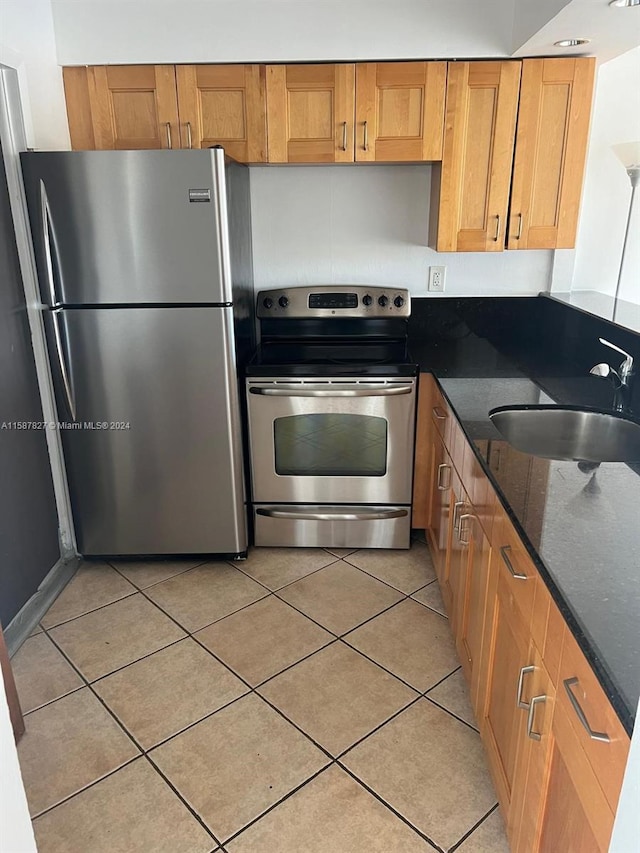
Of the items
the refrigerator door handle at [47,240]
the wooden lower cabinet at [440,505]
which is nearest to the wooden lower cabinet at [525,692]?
the wooden lower cabinet at [440,505]

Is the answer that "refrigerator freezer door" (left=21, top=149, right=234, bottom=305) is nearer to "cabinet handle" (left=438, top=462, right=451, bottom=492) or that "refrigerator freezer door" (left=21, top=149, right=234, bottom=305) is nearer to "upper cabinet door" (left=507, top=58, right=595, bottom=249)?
"cabinet handle" (left=438, top=462, right=451, bottom=492)

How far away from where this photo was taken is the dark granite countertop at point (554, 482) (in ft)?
3.27

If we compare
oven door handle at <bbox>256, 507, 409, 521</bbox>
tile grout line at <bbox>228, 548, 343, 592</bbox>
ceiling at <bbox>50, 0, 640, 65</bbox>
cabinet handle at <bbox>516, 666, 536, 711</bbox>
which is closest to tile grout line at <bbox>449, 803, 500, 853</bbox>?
cabinet handle at <bbox>516, 666, 536, 711</bbox>

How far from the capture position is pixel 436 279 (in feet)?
9.84

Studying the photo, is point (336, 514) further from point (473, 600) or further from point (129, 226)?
point (129, 226)

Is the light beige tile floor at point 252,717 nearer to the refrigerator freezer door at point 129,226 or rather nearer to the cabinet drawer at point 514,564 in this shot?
the cabinet drawer at point 514,564

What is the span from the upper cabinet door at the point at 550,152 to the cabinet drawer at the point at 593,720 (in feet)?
6.52

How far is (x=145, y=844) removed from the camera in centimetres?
156

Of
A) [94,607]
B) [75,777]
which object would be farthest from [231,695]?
[94,607]

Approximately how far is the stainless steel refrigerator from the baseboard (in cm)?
10

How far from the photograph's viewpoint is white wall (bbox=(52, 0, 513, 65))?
2402 mm

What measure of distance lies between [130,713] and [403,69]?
8.23ft

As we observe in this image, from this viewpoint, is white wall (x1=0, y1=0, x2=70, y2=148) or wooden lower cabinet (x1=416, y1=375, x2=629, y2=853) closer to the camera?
wooden lower cabinet (x1=416, y1=375, x2=629, y2=853)

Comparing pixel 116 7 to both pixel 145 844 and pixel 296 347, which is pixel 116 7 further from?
pixel 145 844
